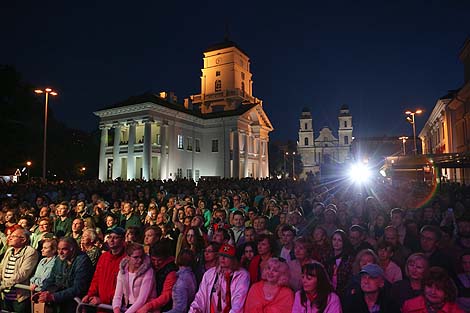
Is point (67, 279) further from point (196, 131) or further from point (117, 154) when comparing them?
point (196, 131)

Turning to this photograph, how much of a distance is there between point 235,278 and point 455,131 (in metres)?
32.5

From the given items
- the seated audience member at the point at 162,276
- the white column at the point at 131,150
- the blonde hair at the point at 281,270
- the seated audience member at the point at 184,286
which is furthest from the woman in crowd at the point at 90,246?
the white column at the point at 131,150

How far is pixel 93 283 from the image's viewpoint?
4.61m

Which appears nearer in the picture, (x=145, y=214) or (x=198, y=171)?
(x=145, y=214)

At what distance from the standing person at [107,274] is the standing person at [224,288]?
4.28ft

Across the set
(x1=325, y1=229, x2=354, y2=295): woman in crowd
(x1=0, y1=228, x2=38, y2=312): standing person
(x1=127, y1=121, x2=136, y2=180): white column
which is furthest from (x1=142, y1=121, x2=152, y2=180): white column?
(x1=325, y1=229, x2=354, y2=295): woman in crowd

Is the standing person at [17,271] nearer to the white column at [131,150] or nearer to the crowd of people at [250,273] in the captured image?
the crowd of people at [250,273]

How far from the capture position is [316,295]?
11.0 ft

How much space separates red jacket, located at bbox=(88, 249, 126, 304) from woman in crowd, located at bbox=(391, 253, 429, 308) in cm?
347

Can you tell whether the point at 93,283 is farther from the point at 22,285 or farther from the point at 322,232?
the point at 322,232

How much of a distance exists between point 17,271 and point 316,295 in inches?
180

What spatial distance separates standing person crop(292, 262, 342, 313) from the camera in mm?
3307

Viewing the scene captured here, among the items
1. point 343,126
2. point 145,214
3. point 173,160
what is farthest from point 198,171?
point 343,126

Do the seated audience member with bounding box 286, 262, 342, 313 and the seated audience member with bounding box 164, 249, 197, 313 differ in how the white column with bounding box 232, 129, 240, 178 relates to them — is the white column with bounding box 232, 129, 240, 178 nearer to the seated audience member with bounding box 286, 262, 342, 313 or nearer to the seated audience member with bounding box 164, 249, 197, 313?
the seated audience member with bounding box 164, 249, 197, 313
